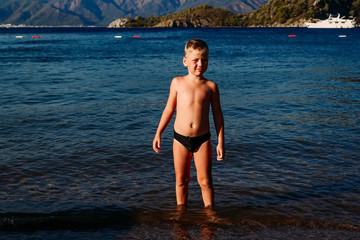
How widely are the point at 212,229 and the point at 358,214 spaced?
7.61ft

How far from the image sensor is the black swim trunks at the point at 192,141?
16.4 ft

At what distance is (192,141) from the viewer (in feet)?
16.4

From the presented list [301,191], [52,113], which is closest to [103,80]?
[52,113]

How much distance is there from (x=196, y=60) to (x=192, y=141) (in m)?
1.11

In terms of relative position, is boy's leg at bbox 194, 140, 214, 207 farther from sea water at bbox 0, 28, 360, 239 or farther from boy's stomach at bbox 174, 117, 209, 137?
sea water at bbox 0, 28, 360, 239

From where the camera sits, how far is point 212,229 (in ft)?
16.4

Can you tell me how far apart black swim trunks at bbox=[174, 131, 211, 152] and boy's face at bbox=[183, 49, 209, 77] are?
887mm

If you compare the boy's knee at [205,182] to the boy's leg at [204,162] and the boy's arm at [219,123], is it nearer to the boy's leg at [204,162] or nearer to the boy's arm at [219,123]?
the boy's leg at [204,162]

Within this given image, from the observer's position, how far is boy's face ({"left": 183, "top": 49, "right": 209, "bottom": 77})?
473 cm

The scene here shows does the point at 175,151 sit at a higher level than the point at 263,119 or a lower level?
higher

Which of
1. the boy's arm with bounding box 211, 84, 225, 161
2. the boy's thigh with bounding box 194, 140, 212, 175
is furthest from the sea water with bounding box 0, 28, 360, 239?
the boy's arm with bounding box 211, 84, 225, 161

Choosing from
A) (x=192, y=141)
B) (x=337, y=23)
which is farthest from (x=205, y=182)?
(x=337, y=23)

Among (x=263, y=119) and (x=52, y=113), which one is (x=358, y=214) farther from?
(x=52, y=113)

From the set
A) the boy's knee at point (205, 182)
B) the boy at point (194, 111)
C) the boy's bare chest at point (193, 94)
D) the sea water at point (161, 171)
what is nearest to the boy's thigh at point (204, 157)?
the boy at point (194, 111)
